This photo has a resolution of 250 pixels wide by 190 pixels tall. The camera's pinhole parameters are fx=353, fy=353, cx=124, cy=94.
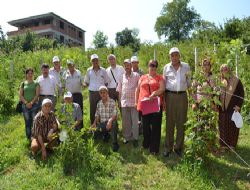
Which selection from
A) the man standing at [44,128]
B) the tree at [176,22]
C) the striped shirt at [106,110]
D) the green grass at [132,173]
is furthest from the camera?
the tree at [176,22]

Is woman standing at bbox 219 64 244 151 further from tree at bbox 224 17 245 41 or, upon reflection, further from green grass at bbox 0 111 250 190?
tree at bbox 224 17 245 41

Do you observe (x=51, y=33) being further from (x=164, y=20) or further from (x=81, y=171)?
(x=81, y=171)

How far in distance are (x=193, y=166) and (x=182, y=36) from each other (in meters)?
52.9

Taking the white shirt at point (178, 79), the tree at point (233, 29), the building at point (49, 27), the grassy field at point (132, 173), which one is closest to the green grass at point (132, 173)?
the grassy field at point (132, 173)

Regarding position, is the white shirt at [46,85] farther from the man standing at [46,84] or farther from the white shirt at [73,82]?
the white shirt at [73,82]

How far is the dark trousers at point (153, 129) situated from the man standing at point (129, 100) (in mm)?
408

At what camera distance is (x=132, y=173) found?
610cm

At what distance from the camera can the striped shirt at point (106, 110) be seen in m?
7.17

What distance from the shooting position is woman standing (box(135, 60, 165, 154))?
6.50 metres

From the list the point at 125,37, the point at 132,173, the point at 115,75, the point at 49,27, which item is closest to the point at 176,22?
the point at 125,37

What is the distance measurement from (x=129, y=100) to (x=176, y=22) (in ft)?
172

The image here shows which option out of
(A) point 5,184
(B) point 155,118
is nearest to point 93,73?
(B) point 155,118

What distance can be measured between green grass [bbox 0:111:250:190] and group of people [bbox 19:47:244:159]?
26 centimetres

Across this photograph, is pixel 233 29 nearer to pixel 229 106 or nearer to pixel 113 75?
pixel 113 75
